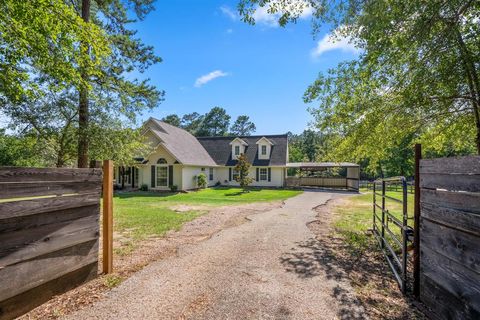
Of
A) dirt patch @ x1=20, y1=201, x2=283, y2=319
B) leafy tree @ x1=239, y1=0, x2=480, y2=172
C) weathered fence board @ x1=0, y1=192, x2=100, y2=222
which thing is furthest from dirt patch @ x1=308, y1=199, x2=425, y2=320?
weathered fence board @ x1=0, y1=192, x2=100, y2=222

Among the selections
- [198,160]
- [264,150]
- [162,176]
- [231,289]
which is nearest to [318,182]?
[264,150]

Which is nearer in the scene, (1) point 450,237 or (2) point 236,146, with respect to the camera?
(1) point 450,237

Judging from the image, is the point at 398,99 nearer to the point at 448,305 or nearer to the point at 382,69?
the point at 382,69

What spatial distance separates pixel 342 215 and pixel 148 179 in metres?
16.3

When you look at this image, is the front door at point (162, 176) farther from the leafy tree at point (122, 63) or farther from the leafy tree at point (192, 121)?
the leafy tree at point (192, 121)

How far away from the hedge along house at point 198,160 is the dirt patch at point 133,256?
11.4 m

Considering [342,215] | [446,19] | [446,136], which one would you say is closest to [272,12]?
[446,19]

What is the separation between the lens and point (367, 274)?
14.8 ft

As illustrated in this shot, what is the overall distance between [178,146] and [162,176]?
3.30 metres

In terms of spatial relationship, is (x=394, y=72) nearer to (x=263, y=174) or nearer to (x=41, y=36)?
(x=41, y=36)

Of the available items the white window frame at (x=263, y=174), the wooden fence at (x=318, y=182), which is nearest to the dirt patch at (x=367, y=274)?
the white window frame at (x=263, y=174)

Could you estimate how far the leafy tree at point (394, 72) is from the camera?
507 cm

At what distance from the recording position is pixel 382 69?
5.77 m

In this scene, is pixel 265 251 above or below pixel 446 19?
below
